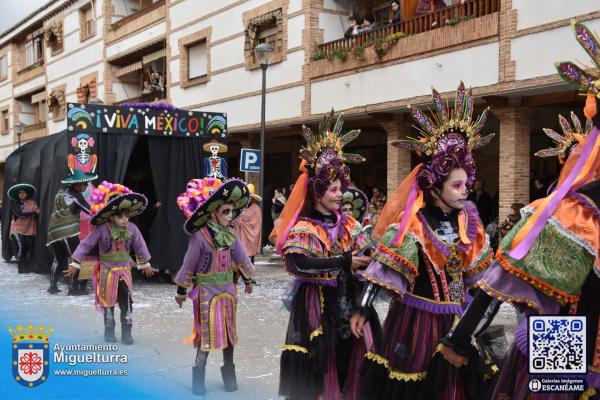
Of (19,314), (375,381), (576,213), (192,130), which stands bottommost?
(19,314)

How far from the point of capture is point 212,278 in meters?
5.24

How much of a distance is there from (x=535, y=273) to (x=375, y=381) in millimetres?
1607

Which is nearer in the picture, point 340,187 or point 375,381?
point 375,381

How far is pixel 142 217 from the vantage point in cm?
1212

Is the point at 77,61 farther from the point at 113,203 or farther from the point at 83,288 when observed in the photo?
the point at 113,203

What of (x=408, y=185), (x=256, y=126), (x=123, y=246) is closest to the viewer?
(x=408, y=185)

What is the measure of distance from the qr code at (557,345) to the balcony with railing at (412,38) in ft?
34.3

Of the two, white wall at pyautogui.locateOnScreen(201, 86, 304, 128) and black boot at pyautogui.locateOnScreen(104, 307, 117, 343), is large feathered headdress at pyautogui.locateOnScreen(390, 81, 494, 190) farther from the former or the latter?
white wall at pyautogui.locateOnScreen(201, 86, 304, 128)

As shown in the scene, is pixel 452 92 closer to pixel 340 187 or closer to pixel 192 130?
pixel 192 130

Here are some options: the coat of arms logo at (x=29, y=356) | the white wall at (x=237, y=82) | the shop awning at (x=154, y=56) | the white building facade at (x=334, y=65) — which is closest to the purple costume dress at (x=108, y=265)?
the coat of arms logo at (x=29, y=356)

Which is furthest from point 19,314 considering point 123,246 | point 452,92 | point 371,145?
point 371,145

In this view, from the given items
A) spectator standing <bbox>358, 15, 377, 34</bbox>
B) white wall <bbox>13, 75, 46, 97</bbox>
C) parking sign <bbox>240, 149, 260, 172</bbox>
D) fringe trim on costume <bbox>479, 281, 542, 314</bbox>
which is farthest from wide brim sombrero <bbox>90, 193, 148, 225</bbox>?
white wall <bbox>13, 75, 46, 97</bbox>

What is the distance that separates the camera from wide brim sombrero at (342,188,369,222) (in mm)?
5566

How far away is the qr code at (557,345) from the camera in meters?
2.35
